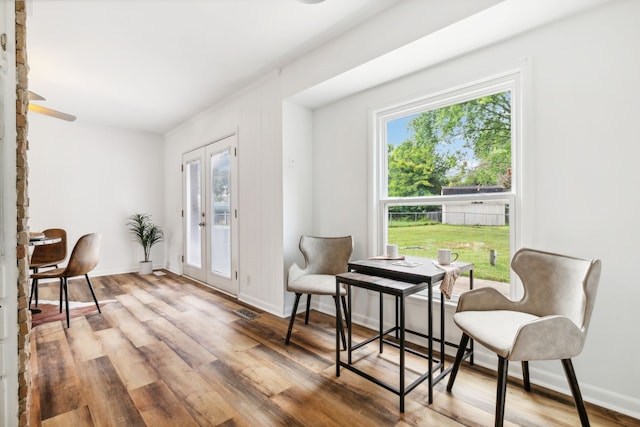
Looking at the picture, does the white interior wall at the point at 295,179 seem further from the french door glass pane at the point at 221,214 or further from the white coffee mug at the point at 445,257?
the white coffee mug at the point at 445,257

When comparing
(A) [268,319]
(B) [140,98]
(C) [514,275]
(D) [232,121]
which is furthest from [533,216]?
(B) [140,98]

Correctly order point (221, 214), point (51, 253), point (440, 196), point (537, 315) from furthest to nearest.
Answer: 1. point (221, 214)
2. point (51, 253)
3. point (440, 196)
4. point (537, 315)

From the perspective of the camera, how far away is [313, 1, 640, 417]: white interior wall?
165cm

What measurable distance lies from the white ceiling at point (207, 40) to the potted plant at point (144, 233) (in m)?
2.27

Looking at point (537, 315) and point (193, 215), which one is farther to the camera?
point (193, 215)

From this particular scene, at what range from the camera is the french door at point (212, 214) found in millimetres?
3916

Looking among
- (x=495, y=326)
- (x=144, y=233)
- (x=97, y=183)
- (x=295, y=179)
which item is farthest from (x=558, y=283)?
(x=97, y=183)

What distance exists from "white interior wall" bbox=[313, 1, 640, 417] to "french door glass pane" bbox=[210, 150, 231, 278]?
124 inches

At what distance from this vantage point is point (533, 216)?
196cm

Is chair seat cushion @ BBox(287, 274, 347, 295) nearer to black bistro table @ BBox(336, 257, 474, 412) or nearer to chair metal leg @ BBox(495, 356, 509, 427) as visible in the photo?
black bistro table @ BBox(336, 257, 474, 412)

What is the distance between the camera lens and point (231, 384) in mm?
1958

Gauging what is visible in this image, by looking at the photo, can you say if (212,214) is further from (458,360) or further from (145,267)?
(458,360)

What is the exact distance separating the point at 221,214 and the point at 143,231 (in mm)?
2074

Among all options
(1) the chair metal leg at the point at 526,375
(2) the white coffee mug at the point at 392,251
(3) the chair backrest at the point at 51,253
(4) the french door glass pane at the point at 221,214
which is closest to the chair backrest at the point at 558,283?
(1) the chair metal leg at the point at 526,375
